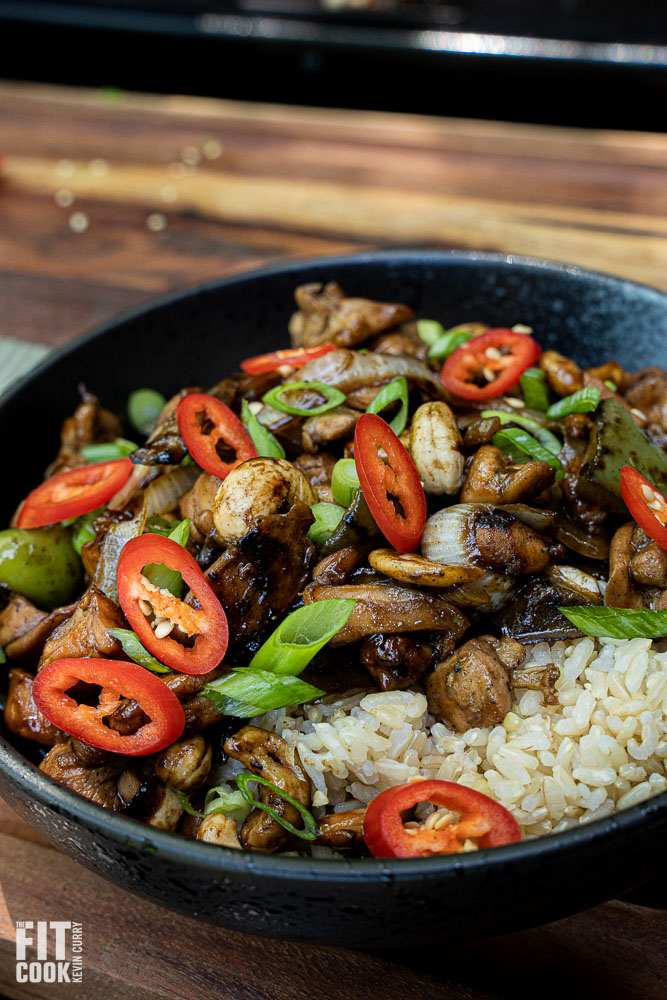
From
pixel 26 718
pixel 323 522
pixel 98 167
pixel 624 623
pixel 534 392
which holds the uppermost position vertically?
pixel 98 167

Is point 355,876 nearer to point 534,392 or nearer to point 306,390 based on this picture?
point 306,390

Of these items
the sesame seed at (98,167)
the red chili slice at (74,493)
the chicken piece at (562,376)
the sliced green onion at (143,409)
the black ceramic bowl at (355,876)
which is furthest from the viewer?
the sesame seed at (98,167)

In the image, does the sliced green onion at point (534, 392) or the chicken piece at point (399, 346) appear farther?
the chicken piece at point (399, 346)

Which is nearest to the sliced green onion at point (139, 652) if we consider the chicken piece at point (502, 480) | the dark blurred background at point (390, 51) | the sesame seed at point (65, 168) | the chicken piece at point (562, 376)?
the chicken piece at point (502, 480)

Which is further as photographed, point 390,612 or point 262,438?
point 262,438

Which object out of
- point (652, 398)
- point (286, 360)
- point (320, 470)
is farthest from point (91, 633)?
point (652, 398)

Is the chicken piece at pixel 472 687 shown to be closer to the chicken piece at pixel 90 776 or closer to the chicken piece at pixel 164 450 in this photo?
the chicken piece at pixel 90 776

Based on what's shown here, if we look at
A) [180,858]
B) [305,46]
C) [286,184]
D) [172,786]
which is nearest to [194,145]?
[286,184]
